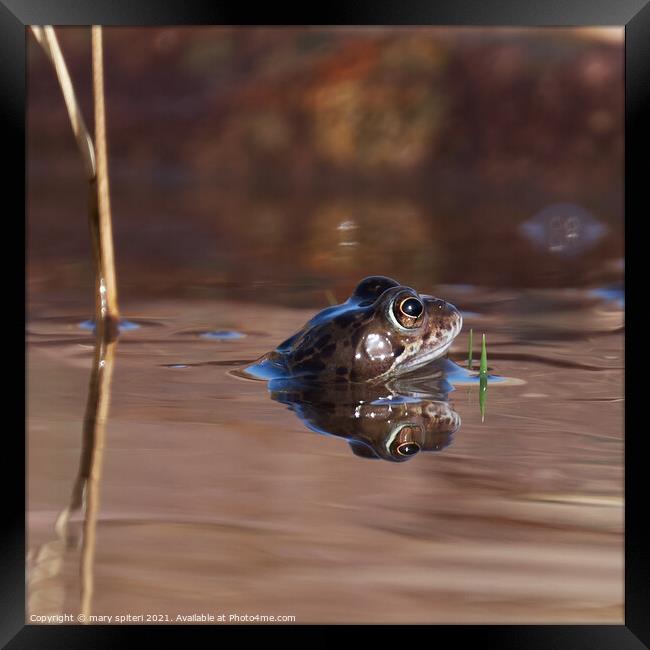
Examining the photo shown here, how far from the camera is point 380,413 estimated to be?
3383 mm

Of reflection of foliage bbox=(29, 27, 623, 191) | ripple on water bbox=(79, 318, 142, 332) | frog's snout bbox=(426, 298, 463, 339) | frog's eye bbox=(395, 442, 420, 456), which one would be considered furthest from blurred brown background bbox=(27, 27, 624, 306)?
frog's eye bbox=(395, 442, 420, 456)

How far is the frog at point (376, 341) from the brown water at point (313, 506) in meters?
0.22

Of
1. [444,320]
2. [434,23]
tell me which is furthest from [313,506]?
[444,320]

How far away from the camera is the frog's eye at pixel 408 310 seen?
12.3 feet

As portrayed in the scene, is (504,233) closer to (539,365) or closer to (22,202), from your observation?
(539,365)

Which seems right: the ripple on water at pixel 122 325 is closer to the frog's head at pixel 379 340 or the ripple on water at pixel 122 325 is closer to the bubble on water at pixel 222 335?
the bubble on water at pixel 222 335

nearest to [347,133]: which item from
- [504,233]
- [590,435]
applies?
[504,233]

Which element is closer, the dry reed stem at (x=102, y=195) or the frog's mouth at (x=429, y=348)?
the frog's mouth at (x=429, y=348)

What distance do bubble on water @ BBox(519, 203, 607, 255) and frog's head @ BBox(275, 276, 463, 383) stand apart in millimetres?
3605

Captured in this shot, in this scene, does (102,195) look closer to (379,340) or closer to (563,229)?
(379,340)

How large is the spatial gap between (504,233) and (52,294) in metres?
4.36

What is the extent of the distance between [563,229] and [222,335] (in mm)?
5075

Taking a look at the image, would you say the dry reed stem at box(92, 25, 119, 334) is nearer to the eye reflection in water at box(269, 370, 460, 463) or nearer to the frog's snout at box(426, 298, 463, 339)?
the eye reflection in water at box(269, 370, 460, 463)

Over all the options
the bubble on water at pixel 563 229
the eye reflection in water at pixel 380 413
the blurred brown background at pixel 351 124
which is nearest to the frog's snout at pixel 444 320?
the eye reflection in water at pixel 380 413
